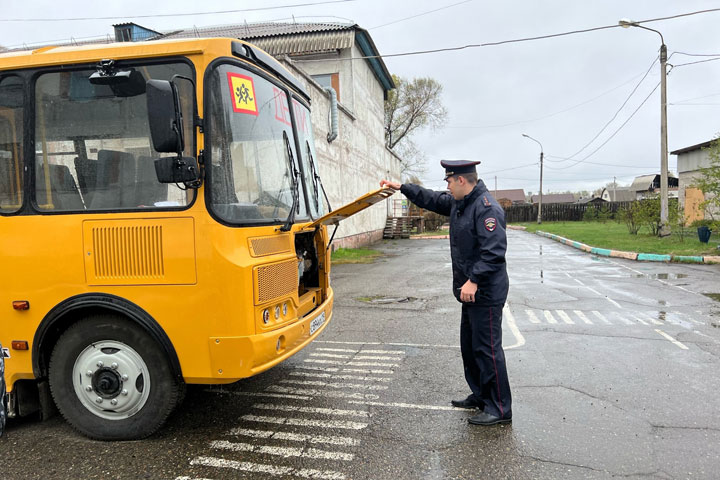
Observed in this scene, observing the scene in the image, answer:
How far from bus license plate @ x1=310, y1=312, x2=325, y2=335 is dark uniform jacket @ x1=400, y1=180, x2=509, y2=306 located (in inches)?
49.6

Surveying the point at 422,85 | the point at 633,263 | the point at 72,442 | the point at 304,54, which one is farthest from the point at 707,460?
the point at 422,85

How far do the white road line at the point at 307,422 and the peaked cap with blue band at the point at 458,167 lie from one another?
218cm

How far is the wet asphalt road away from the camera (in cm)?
324

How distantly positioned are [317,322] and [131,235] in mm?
1726

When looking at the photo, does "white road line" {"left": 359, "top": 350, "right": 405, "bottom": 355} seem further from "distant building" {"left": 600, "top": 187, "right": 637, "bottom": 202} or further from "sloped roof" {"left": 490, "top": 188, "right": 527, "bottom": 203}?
"sloped roof" {"left": 490, "top": 188, "right": 527, "bottom": 203}

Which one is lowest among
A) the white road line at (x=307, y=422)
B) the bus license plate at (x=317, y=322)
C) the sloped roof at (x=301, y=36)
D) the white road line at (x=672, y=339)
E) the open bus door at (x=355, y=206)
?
the white road line at (x=307, y=422)

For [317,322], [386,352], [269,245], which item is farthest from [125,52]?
[386,352]

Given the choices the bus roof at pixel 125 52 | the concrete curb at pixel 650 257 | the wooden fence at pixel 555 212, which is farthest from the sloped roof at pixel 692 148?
the bus roof at pixel 125 52

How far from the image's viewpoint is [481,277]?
3.77 meters

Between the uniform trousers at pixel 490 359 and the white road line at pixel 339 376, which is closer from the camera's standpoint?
the uniform trousers at pixel 490 359

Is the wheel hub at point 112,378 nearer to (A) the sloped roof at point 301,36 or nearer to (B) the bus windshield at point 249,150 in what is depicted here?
(B) the bus windshield at point 249,150

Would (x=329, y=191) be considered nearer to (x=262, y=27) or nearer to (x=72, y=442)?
(x=262, y=27)

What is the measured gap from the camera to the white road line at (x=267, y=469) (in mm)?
3131

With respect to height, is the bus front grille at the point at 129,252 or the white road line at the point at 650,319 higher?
the bus front grille at the point at 129,252
